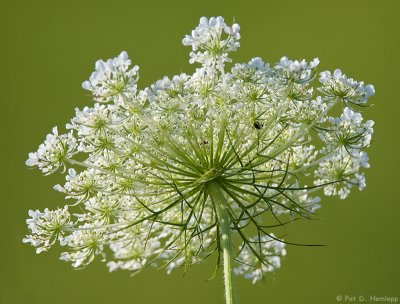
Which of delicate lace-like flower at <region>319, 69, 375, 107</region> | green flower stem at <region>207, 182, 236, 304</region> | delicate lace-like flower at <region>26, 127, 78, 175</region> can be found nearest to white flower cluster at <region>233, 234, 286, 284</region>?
green flower stem at <region>207, 182, 236, 304</region>

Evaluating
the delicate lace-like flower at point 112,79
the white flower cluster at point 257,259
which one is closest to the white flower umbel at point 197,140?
the delicate lace-like flower at point 112,79

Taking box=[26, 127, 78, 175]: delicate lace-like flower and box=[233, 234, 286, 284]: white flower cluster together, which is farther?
box=[233, 234, 286, 284]: white flower cluster

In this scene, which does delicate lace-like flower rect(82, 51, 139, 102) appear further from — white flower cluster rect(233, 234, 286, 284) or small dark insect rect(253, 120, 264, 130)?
white flower cluster rect(233, 234, 286, 284)

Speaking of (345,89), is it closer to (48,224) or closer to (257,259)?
(257,259)

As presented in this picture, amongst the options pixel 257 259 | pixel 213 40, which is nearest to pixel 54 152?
pixel 213 40

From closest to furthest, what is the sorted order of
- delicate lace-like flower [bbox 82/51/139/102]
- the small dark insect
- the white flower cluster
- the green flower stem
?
the green flower stem < delicate lace-like flower [bbox 82/51/139/102] < the small dark insect < the white flower cluster

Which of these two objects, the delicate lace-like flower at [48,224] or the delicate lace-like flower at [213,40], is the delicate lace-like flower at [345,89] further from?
the delicate lace-like flower at [48,224]

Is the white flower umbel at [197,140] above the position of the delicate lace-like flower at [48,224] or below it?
above

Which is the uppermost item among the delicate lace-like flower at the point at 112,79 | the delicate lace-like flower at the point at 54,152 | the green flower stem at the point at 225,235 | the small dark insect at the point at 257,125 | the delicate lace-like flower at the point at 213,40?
the delicate lace-like flower at the point at 213,40
